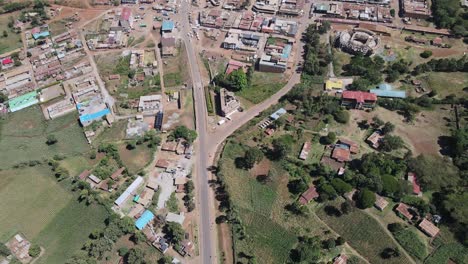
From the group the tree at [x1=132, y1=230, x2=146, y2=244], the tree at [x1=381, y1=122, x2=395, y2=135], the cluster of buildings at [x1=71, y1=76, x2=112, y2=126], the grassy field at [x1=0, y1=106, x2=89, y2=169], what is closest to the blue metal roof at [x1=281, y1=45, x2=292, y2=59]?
the tree at [x1=381, y1=122, x2=395, y2=135]

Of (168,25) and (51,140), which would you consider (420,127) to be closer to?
(168,25)

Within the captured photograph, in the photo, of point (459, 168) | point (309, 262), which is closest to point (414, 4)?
point (459, 168)

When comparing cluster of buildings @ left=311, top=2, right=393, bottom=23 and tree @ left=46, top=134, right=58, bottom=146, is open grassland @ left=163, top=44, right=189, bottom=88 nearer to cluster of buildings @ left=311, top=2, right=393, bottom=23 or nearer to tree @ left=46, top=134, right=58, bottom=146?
tree @ left=46, top=134, right=58, bottom=146

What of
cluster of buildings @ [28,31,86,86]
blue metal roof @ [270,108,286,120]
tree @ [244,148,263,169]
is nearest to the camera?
tree @ [244,148,263,169]

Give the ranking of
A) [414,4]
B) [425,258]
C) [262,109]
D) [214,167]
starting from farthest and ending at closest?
1. [414,4]
2. [262,109]
3. [214,167]
4. [425,258]

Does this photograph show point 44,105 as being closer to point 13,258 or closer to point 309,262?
point 13,258

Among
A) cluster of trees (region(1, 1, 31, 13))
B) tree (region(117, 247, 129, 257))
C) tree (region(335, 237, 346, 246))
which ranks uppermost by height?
cluster of trees (region(1, 1, 31, 13))

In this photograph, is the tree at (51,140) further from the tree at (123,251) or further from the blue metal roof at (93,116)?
the tree at (123,251)
